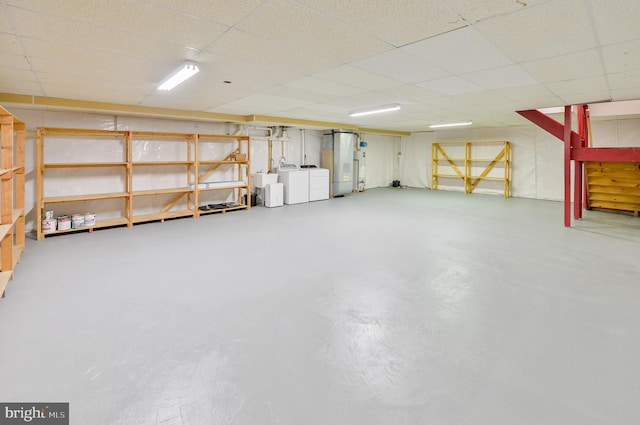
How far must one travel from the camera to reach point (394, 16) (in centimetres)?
206

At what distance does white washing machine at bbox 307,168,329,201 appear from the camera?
849 cm

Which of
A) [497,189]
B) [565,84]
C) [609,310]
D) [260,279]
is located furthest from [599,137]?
[260,279]

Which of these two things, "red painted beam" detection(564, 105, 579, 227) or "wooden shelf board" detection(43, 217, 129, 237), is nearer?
"wooden shelf board" detection(43, 217, 129, 237)

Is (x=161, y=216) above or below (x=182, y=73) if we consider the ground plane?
below

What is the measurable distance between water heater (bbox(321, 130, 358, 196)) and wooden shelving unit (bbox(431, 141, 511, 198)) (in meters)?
3.33

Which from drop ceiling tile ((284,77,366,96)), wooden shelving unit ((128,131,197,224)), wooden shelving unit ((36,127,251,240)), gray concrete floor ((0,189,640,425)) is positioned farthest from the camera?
wooden shelving unit ((128,131,197,224))

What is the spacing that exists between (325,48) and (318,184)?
239 inches

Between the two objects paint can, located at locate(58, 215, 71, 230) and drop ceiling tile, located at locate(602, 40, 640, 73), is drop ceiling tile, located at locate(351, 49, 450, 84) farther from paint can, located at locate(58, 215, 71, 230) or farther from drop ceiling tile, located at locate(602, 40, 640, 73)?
paint can, located at locate(58, 215, 71, 230)

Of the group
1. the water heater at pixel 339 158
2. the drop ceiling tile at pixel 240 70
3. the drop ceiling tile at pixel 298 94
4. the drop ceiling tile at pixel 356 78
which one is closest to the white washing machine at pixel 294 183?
the water heater at pixel 339 158

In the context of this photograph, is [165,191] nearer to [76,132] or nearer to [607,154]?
[76,132]

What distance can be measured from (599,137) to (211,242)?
8972 mm

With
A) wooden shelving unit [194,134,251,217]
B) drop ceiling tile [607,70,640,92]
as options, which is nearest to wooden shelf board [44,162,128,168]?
wooden shelving unit [194,134,251,217]

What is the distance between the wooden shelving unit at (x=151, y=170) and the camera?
516 centimetres

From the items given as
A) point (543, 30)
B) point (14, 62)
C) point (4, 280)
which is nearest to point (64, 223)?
point (4, 280)
